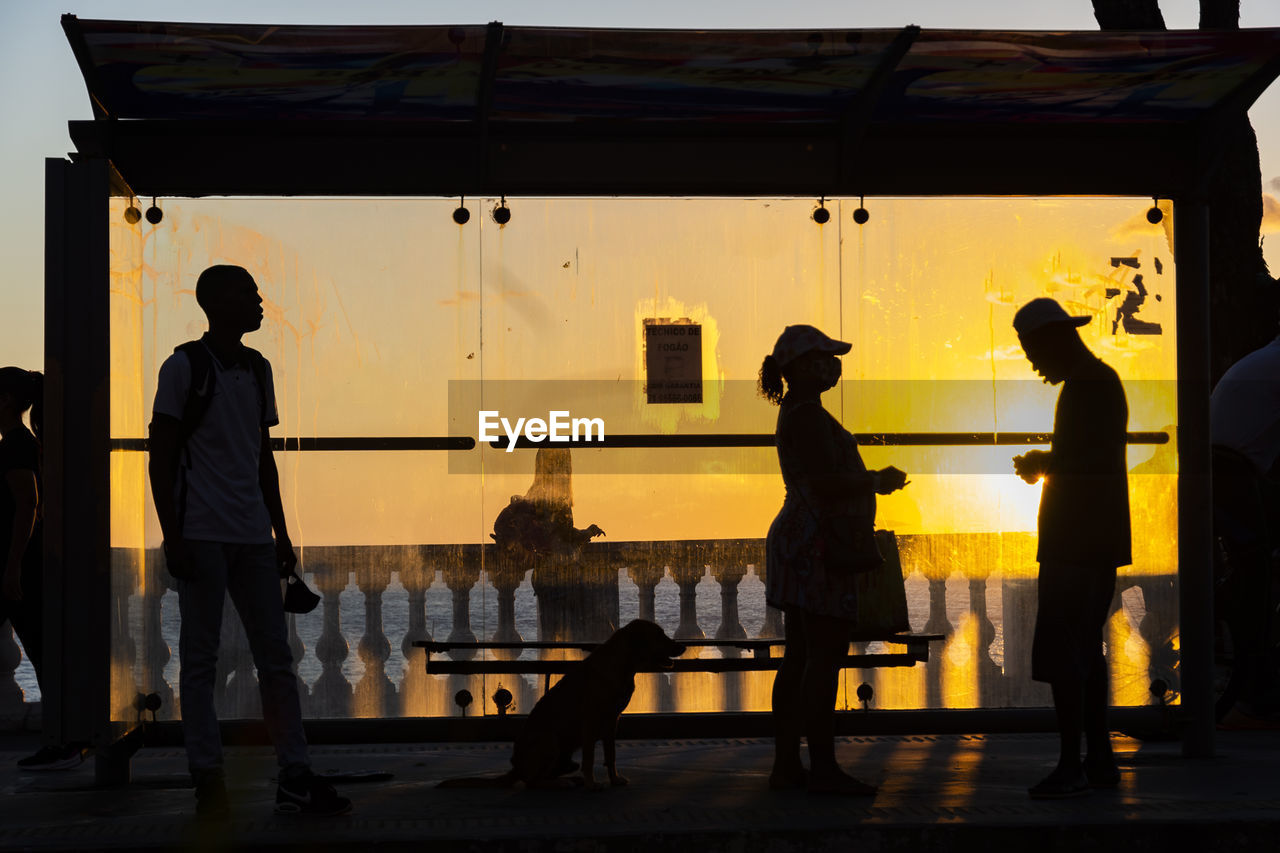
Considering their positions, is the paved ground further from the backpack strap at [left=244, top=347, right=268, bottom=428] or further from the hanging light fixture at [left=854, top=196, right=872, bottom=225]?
the hanging light fixture at [left=854, top=196, right=872, bottom=225]

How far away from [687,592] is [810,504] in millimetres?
2028

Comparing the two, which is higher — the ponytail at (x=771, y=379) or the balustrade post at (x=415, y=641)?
the ponytail at (x=771, y=379)

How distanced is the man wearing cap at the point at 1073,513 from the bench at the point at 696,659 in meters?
1.14

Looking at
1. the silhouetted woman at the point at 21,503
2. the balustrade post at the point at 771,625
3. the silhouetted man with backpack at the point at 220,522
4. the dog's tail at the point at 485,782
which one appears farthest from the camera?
the balustrade post at the point at 771,625

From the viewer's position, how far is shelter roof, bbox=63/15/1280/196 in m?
6.07

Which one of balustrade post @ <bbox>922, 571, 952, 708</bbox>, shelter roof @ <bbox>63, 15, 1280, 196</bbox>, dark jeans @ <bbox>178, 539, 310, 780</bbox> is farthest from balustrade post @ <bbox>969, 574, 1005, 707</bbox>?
dark jeans @ <bbox>178, 539, 310, 780</bbox>

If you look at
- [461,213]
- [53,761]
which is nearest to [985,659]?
[461,213]

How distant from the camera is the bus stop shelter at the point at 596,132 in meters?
5.86

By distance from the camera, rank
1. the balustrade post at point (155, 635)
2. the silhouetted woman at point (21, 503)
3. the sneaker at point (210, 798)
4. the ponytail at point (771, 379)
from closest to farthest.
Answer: the sneaker at point (210, 798)
the ponytail at point (771, 379)
the balustrade post at point (155, 635)
the silhouetted woman at point (21, 503)

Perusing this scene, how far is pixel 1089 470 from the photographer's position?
5.57 m

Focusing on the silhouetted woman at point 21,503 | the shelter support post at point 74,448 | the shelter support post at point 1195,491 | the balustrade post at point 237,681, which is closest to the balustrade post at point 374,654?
the balustrade post at point 237,681

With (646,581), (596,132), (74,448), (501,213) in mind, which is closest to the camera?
(74,448)

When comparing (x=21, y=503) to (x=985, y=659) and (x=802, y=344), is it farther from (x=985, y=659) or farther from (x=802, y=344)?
(x=985, y=659)

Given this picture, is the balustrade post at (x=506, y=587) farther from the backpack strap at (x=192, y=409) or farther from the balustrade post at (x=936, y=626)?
the backpack strap at (x=192, y=409)
